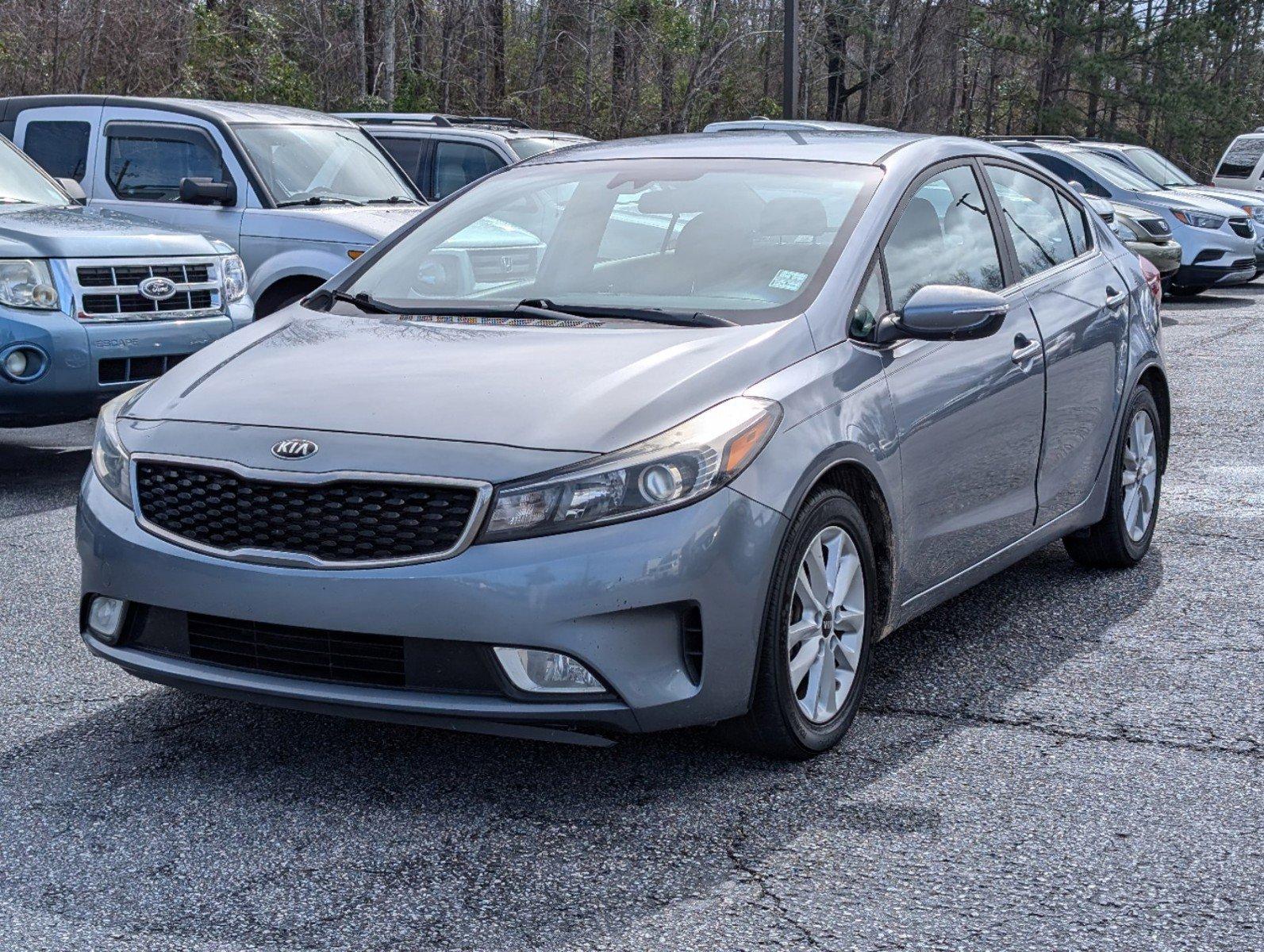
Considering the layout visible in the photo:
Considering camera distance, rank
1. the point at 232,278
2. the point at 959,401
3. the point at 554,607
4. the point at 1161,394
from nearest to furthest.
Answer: the point at 554,607 → the point at 959,401 → the point at 1161,394 → the point at 232,278

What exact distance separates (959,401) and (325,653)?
201 centimetres

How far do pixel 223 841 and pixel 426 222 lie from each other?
245 centimetres

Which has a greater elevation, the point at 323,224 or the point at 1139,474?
the point at 323,224

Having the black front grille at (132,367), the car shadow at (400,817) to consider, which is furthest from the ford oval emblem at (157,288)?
the car shadow at (400,817)

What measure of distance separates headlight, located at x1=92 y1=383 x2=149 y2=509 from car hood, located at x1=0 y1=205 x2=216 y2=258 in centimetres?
365

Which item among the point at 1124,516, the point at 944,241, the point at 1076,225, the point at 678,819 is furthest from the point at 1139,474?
the point at 678,819

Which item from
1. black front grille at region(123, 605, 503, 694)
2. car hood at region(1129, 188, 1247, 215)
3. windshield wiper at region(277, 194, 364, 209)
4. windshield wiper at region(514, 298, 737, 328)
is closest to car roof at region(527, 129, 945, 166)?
windshield wiper at region(514, 298, 737, 328)

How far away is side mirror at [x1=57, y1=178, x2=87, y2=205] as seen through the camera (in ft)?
29.9

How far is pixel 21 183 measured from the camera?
8.88 m

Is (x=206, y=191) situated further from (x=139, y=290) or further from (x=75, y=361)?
(x=75, y=361)

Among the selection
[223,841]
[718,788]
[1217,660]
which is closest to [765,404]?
[718,788]

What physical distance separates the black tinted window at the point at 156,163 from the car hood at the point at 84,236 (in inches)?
68.3

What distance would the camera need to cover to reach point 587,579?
351cm

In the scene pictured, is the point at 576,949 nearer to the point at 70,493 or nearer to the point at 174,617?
the point at 174,617
